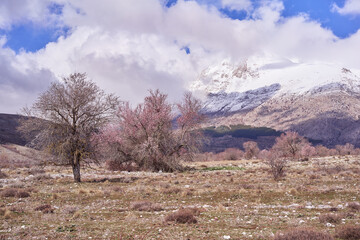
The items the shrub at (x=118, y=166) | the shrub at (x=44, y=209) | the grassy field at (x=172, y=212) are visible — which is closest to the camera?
the grassy field at (x=172, y=212)

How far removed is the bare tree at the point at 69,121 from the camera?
81.3ft

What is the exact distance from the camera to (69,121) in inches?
1017

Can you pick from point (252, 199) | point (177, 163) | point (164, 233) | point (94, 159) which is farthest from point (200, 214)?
point (177, 163)

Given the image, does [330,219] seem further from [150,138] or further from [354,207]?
[150,138]

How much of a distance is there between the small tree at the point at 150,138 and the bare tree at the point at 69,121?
13741mm

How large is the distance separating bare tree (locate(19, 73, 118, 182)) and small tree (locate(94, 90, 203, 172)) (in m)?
13.7

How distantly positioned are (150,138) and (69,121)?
15.8 meters

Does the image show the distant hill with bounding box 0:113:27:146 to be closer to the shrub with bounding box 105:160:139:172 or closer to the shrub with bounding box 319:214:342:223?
the shrub with bounding box 105:160:139:172

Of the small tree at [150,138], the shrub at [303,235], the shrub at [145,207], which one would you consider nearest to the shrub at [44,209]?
the shrub at [145,207]

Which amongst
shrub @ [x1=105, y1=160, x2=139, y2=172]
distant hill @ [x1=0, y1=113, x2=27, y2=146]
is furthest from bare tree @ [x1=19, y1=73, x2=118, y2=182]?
distant hill @ [x1=0, y1=113, x2=27, y2=146]

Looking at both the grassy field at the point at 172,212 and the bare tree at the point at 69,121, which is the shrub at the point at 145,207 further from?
the bare tree at the point at 69,121

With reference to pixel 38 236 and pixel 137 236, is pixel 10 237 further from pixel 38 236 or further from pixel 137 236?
pixel 137 236

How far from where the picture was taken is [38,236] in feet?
28.8

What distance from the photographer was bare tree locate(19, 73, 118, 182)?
2477 centimetres
